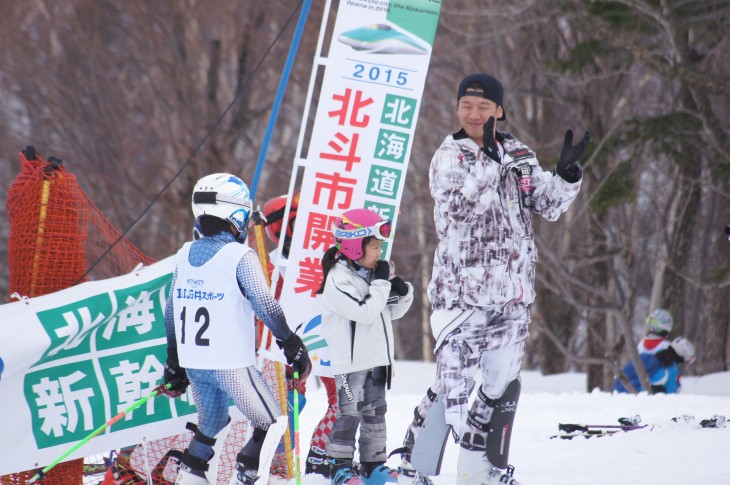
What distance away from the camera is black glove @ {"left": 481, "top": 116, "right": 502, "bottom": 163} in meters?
4.85

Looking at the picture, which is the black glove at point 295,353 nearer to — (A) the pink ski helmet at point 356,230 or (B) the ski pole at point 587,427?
(A) the pink ski helmet at point 356,230

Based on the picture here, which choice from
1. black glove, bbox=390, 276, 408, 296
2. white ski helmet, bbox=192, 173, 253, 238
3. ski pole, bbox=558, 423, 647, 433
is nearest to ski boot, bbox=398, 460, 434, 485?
black glove, bbox=390, 276, 408, 296

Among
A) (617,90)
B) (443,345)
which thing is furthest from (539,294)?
(443,345)

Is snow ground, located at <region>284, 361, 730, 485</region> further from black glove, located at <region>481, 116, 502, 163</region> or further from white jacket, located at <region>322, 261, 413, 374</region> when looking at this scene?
black glove, located at <region>481, 116, 502, 163</region>

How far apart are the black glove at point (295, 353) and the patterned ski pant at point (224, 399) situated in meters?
0.21

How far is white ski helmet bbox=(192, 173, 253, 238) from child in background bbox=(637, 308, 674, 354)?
31.4ft

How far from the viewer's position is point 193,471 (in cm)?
536

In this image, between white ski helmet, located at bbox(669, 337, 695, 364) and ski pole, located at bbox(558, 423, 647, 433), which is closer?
ski pole, located at bbox(558, 423, 647, 433)

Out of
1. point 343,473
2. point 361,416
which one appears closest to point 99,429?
point 343,473

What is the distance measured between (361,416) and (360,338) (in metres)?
0.49

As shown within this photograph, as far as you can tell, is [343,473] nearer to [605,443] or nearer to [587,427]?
[605,443]

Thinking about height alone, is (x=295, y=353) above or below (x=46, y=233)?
below

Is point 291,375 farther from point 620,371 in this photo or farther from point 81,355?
point 620,371

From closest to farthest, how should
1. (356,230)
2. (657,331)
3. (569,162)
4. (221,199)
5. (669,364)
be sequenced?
(569,162), (221,199), (356,230), (669,364), (657,331)
